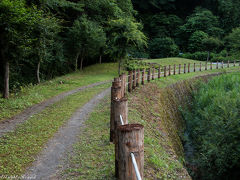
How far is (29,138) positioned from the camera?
19.7 feet

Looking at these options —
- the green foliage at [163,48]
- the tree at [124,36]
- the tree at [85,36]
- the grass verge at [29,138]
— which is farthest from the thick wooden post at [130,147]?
the green foliage at [163,48]

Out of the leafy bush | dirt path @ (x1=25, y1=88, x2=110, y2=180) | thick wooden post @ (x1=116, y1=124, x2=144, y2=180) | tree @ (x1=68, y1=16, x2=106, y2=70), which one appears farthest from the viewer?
tree @ (x1=68, y1=16, x2=106, y2=70)

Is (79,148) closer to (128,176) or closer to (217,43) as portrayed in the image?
(128,176)

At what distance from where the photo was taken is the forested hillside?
35.6 ft

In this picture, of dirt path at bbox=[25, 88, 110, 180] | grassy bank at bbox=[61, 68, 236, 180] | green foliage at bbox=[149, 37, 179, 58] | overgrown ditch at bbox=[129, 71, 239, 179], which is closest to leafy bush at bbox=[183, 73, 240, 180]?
overgrown ditch at bbox=[129, 71, 239, 179]

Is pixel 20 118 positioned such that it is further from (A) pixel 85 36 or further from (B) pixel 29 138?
(A) pixel 85 36

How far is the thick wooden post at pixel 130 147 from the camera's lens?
284 cm

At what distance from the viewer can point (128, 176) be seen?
2922 mm

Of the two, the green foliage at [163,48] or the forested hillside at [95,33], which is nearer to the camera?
the forested hillside at [95,33]

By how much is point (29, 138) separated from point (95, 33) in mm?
19125

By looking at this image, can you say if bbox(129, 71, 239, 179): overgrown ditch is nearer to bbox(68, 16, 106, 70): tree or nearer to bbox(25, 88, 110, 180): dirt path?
bbox(25, 88, 110, 180): dirt path

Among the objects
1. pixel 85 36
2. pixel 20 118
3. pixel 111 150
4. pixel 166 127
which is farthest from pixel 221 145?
pixel 85 36

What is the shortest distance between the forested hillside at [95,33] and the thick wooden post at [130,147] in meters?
8.90

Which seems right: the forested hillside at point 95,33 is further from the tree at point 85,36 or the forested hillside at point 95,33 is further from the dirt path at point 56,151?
the dirt path at point 56,151
